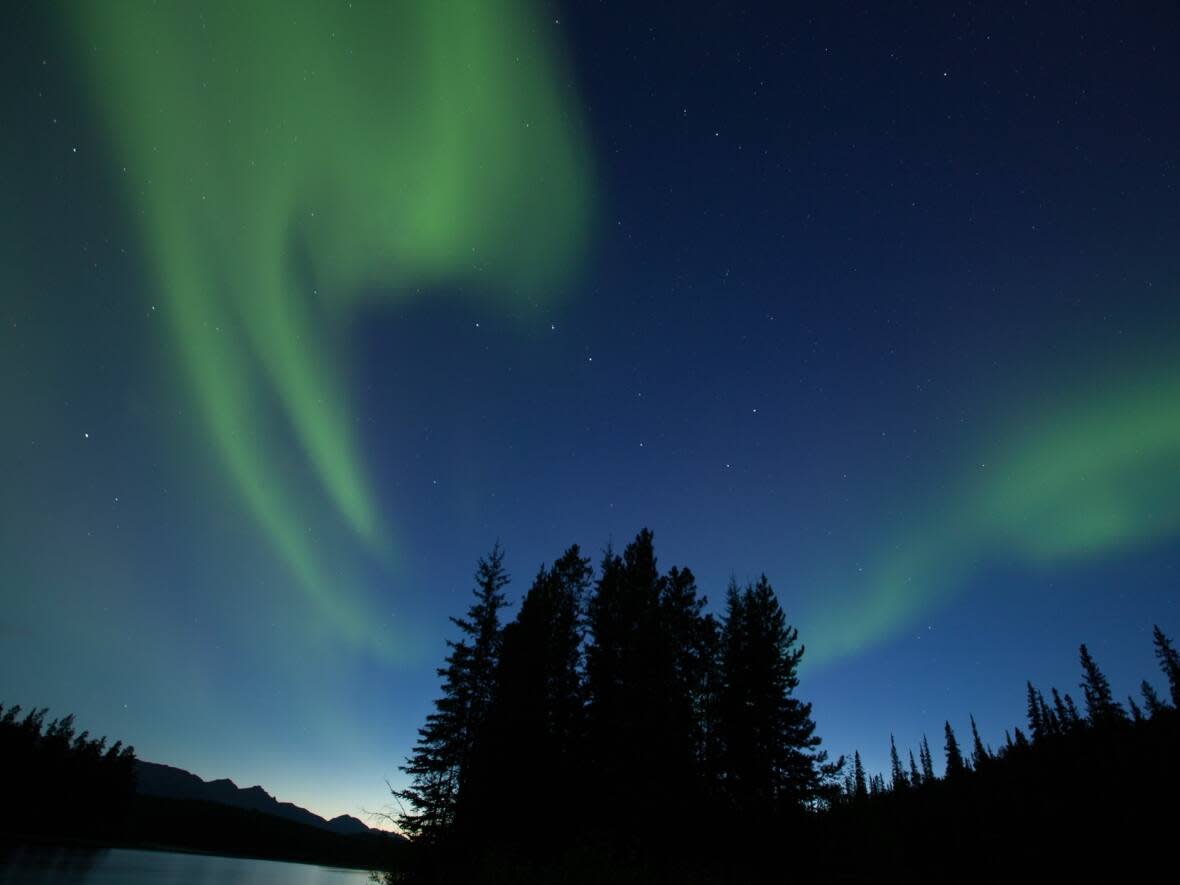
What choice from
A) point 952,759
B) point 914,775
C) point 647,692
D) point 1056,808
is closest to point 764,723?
point 647,692

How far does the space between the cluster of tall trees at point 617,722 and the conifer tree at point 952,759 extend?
3040 inches

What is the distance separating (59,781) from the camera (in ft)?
294

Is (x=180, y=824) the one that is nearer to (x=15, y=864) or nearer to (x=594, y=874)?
(x=15, y=864)

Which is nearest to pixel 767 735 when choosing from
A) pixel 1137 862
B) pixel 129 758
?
pixel 1137 862

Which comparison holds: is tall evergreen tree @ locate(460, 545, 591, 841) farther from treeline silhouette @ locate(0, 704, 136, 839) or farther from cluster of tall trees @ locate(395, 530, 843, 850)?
treeline silhouette @ locate(0, 704, 136, 839)

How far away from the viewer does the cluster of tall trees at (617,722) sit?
814 inches

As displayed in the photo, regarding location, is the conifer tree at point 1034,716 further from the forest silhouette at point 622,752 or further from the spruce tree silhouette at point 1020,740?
the forest silhouette at point 622,752

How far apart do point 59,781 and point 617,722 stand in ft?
391

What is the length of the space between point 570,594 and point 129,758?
127 meters

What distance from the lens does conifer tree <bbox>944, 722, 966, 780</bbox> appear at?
80.4 meters

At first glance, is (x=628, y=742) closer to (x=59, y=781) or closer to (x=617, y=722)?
(x=617, y=722)

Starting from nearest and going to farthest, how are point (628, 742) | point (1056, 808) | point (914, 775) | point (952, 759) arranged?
point (628, 742)
point (1056, 808)
point (952, 759)
point (914, 775)

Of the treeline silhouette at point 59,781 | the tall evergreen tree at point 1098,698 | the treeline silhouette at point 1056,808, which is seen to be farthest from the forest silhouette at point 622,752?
the treeline silhouette at point 59,781

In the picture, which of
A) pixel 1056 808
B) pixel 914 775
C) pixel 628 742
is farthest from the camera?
pixel 914 775
